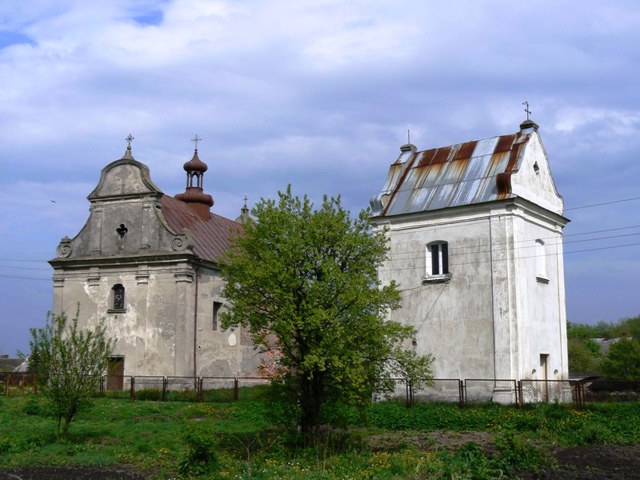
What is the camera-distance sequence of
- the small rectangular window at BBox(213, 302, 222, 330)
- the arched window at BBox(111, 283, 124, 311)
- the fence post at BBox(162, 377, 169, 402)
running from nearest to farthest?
the fence post at BBox(162, 377, 169, 402) < the arched window at BBox(111, 283, 124, 311) < the small rectangular window at BBox(213, 302, 222, 330)

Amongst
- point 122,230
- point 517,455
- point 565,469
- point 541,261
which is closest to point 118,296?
point 122,230

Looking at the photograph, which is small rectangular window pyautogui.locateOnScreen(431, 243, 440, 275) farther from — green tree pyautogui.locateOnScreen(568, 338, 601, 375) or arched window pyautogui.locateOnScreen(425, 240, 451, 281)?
green tree pyautogui.locateOnScreen(568, 338, 601, 375)

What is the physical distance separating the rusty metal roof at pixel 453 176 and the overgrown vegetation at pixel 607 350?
15.3 m

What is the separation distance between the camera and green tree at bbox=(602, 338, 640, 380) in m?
35.9

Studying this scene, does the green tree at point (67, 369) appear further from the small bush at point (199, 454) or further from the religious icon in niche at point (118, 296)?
the religious icon in niche at point (118, 296)

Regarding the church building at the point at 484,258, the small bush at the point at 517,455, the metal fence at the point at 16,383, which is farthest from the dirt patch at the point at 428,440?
the metal fence at the point at 16,383

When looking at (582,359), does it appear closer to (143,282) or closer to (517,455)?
(143,282)

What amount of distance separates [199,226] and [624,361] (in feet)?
77.1

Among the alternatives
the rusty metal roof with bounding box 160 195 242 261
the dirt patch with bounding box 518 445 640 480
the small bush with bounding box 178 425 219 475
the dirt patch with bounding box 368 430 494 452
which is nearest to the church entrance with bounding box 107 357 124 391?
the rusty metal roof with bounding box 160 195 242 261

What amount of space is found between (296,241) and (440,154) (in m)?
15.5

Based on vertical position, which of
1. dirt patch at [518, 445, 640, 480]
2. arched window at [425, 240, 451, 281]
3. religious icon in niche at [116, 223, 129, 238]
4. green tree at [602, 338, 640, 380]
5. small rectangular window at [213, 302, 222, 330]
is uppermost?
religious icon in niche at [116, 223, 129, 238]

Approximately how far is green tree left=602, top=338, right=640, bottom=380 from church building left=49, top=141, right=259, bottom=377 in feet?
63.3

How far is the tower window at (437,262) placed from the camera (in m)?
26.5

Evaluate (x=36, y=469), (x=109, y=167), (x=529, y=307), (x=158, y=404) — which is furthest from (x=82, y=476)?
(x=109, y=167)
